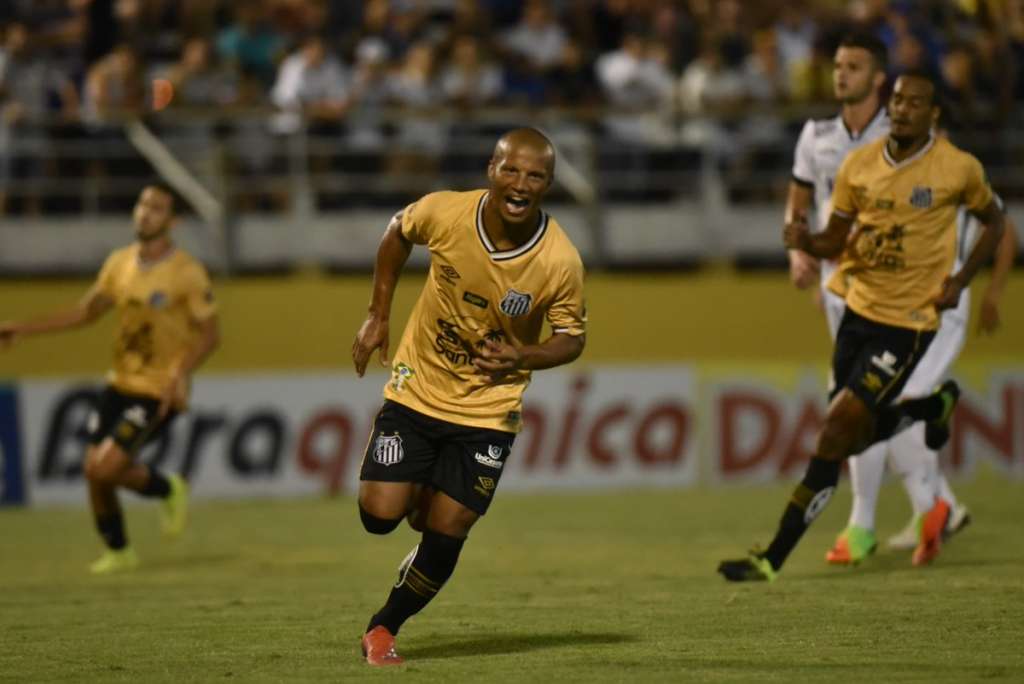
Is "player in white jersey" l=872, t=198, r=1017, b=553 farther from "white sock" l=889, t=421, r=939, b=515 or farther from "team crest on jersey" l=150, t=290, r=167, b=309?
"team crest on jersey" l=150, t=290, r=167, b=309

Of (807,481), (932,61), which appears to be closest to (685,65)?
(932,61)

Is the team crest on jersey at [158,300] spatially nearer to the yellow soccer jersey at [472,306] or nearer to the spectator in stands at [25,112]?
the yellow soccer jersey at [472,306]

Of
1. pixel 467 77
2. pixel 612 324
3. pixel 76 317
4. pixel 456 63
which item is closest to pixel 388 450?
→ pixel 76 317

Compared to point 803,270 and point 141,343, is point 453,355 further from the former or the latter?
point 141,343

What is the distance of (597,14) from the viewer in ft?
57.4

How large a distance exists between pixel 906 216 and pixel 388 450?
3.33 m

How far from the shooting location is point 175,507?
40.5 ft

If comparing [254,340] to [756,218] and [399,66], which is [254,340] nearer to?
[399,66]

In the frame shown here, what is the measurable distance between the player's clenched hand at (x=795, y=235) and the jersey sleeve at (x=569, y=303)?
6.24 feet

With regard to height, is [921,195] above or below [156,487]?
above

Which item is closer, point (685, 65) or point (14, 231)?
point (14, 231)

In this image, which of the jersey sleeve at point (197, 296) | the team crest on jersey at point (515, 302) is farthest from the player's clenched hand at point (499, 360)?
the jersey sleeve at point (197, 296)

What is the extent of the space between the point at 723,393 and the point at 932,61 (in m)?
3.57

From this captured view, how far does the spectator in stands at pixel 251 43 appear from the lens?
16344mm
